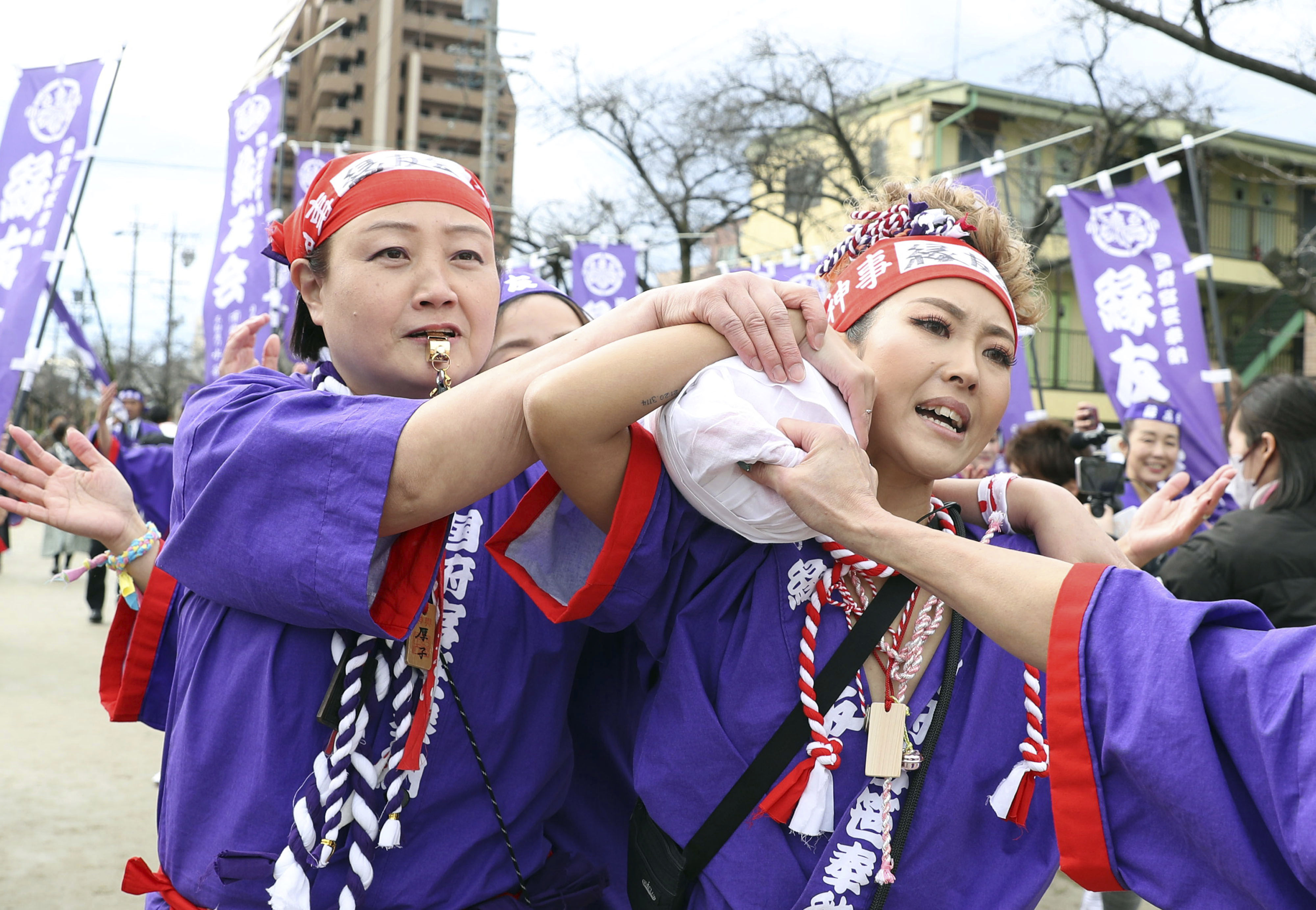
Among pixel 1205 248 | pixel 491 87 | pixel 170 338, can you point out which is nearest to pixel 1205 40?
pixel 1205 248

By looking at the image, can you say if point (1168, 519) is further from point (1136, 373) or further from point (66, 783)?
point (66, 783)

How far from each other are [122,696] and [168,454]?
2.27m

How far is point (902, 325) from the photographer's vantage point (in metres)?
1.59

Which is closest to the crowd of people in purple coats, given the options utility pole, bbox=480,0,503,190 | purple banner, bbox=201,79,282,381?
purple banner, bbox=201,79,282,381

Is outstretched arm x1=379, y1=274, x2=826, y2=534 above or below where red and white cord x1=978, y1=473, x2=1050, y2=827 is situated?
above

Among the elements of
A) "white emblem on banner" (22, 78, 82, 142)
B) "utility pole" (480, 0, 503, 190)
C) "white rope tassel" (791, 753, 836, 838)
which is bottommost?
"white rope tassel" (791, 753, 836, 838)

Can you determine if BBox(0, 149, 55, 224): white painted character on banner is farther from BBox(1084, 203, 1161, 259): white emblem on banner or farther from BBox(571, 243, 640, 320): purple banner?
BBox(1084, 203, 1161, 259): white emblem on banner

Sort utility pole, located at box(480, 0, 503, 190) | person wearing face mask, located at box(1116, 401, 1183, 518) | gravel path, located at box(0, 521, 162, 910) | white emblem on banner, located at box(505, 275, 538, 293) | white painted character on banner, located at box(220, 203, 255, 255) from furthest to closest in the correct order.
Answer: utility pole, located at box(480, 0, 503, 190) < white painted character on banner, located at box(220, 203, 255, 255) < person wearing face mask, located at box(1116, 401, 1183, 518) < gravel path, located at box(0, 521, 162, 910) < white emblem on banner, located at box(505, 275, 538, 293)

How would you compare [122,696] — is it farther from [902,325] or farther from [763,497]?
[902,325]

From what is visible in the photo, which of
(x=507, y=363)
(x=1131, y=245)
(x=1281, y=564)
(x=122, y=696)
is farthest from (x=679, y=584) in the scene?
(x=1131, y=245)

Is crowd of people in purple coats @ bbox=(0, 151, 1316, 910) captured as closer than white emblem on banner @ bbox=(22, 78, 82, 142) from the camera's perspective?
Yes

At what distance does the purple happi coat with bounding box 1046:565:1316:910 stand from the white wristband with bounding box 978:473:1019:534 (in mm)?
551

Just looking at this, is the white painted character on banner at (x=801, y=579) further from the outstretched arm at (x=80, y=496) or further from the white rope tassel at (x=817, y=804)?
the outstretched arm at (x=80, y=496)

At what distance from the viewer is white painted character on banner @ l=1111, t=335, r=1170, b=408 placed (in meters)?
6.63
